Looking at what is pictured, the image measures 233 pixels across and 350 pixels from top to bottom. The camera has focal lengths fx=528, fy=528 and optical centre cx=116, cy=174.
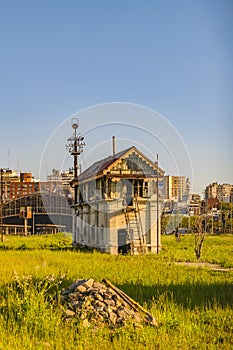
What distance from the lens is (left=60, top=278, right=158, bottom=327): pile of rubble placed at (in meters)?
8.32

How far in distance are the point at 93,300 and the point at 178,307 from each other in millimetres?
1592

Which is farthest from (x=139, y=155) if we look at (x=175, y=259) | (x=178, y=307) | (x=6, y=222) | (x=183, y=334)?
(x=6, y=222)

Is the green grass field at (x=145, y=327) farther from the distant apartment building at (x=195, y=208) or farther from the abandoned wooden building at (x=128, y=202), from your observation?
the distant apartment building at (x=195, y=208)

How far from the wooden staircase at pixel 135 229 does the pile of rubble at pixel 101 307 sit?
572 inches

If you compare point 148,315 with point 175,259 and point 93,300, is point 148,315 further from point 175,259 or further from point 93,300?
point 175,259

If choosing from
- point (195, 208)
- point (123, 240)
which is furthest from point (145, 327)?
point (195, 208)

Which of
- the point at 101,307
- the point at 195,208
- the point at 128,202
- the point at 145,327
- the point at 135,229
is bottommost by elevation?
the point at 145,327

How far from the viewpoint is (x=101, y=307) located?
873cm

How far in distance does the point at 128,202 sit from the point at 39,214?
30.7 metres

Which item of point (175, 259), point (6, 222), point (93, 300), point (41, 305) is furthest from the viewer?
point (6, 222)

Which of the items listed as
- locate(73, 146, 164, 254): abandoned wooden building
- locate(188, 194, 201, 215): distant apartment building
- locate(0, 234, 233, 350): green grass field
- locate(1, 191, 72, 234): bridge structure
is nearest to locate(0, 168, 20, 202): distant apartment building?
locate(1, 191, 72, 234): bridge structure

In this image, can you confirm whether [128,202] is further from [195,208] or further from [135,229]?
[195,208]

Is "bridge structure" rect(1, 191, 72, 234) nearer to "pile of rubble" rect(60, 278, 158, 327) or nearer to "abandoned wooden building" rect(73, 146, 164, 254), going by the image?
"abandoned wooden building" rect(73, 146, 164, 254)

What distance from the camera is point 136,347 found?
698 cm
